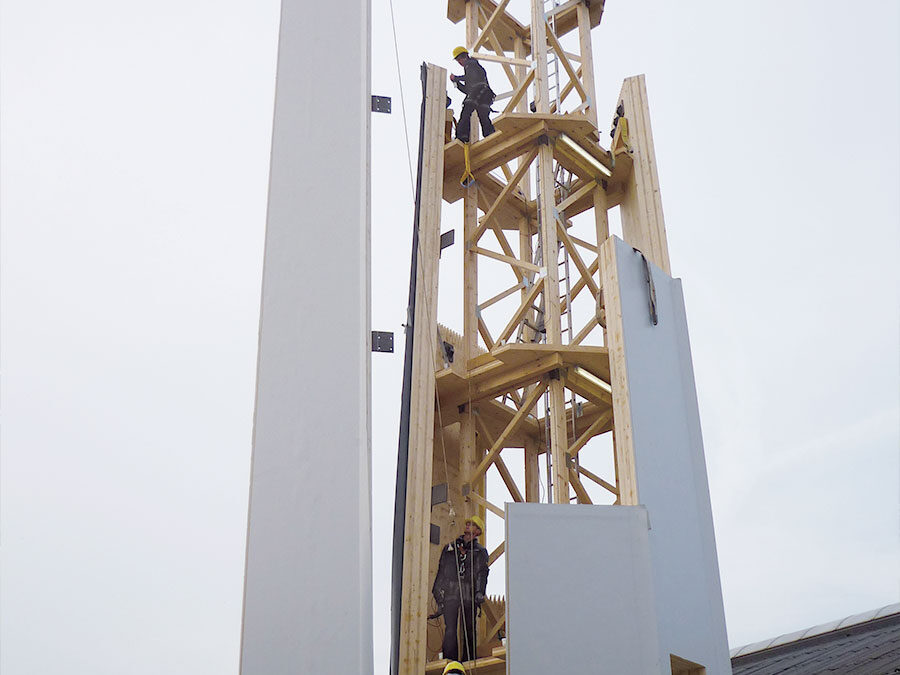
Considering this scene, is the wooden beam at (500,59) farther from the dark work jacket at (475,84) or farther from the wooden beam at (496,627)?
the wooden beam at (496,627)

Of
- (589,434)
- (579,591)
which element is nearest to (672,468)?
(579,591)

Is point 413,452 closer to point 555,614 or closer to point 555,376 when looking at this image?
point 555,376

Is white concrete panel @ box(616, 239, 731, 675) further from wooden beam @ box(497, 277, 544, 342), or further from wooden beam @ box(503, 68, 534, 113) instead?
wooden beam @ box(503, 68, 534, 113)

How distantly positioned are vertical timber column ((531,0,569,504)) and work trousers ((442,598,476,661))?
1.61 metres

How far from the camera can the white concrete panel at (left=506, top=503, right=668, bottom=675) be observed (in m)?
7.88

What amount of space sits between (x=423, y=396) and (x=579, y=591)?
4.29m

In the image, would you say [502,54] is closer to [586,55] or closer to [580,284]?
[586,55]

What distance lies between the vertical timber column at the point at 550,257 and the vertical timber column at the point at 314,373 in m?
6.54

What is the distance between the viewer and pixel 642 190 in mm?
14320

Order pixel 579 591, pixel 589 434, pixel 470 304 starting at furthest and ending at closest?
1. pixel 470 304
2. pixel 589 434
3. pixel 579 591

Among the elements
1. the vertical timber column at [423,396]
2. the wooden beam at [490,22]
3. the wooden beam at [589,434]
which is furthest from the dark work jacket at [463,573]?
the wooden beam at [490,22]

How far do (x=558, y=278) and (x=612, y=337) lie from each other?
11.9 feet

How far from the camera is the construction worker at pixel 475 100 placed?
14.8m

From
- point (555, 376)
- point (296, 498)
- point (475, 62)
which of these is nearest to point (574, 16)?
point (475, 62)
